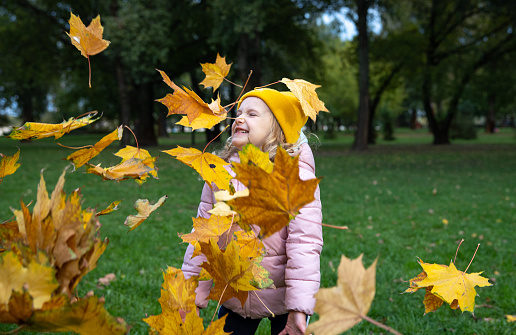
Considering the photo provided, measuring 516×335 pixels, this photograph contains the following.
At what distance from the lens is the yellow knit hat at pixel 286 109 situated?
1.75m

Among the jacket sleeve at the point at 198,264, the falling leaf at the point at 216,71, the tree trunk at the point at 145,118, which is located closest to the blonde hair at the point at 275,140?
the jacket sleeve at the point at 198,264

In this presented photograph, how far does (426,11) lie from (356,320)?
23.2 metres

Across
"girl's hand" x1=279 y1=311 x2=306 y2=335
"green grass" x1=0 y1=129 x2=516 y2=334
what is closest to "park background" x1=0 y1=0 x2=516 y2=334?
"green grass" x1=0 y1=129 x2=516 y2=334

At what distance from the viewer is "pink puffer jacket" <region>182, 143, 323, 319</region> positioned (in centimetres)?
154

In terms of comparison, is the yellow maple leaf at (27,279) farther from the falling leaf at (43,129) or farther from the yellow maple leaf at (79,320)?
the falling leaf at (43,129)

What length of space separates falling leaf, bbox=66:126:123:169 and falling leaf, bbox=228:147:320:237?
0.44 metres

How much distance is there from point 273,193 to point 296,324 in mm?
884

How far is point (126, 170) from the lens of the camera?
115 cm

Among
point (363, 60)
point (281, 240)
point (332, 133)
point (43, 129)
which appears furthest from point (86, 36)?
point (332, 133)

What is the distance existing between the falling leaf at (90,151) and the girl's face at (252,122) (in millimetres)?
687

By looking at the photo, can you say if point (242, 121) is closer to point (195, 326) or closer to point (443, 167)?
point (195, 326)

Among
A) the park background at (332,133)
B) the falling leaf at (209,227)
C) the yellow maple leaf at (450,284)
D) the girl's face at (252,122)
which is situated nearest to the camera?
the falling leaf at (209,227)

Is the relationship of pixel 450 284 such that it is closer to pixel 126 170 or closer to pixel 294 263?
pixel 294 263

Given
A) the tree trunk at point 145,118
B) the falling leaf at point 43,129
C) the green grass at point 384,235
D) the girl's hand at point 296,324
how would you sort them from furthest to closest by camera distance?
the tree trunk at point 145,118 < the green grass at point 384,235 < the girl's hand at point 296,324 < the falling leaf at point 43,129
